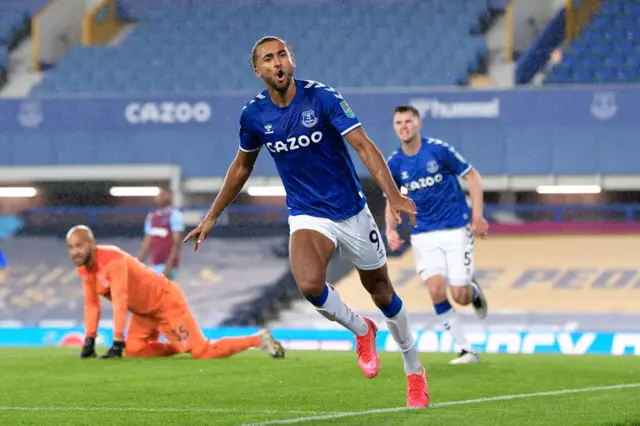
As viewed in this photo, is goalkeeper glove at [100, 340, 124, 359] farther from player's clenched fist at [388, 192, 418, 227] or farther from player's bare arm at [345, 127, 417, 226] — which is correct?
player's clenched fist at [388, 192, 418, 227]

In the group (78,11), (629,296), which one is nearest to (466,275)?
(629,296)

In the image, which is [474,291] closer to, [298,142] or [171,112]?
[298,142]

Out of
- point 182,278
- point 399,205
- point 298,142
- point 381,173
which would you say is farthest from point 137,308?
point 182,278

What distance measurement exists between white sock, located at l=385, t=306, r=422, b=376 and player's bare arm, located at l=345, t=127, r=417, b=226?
948mm

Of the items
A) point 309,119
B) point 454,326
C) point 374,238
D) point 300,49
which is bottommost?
point 454,326

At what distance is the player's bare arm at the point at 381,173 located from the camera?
688 centimetres

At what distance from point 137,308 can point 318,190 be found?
18.1 ft

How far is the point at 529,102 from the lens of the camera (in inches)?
925

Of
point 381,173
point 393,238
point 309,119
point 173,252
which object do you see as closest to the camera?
point 381,173

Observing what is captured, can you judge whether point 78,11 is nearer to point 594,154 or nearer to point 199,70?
point 199,70

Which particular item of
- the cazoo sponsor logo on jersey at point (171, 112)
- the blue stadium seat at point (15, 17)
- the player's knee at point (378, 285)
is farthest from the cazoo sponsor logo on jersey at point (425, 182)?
the blue stadium seat at point (15, 17)

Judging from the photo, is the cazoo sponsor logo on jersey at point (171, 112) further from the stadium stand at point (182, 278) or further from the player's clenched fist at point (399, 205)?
the player's clenched fist at point (399, 205)

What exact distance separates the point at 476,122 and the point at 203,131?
536 cm

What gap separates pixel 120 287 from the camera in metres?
12.2
